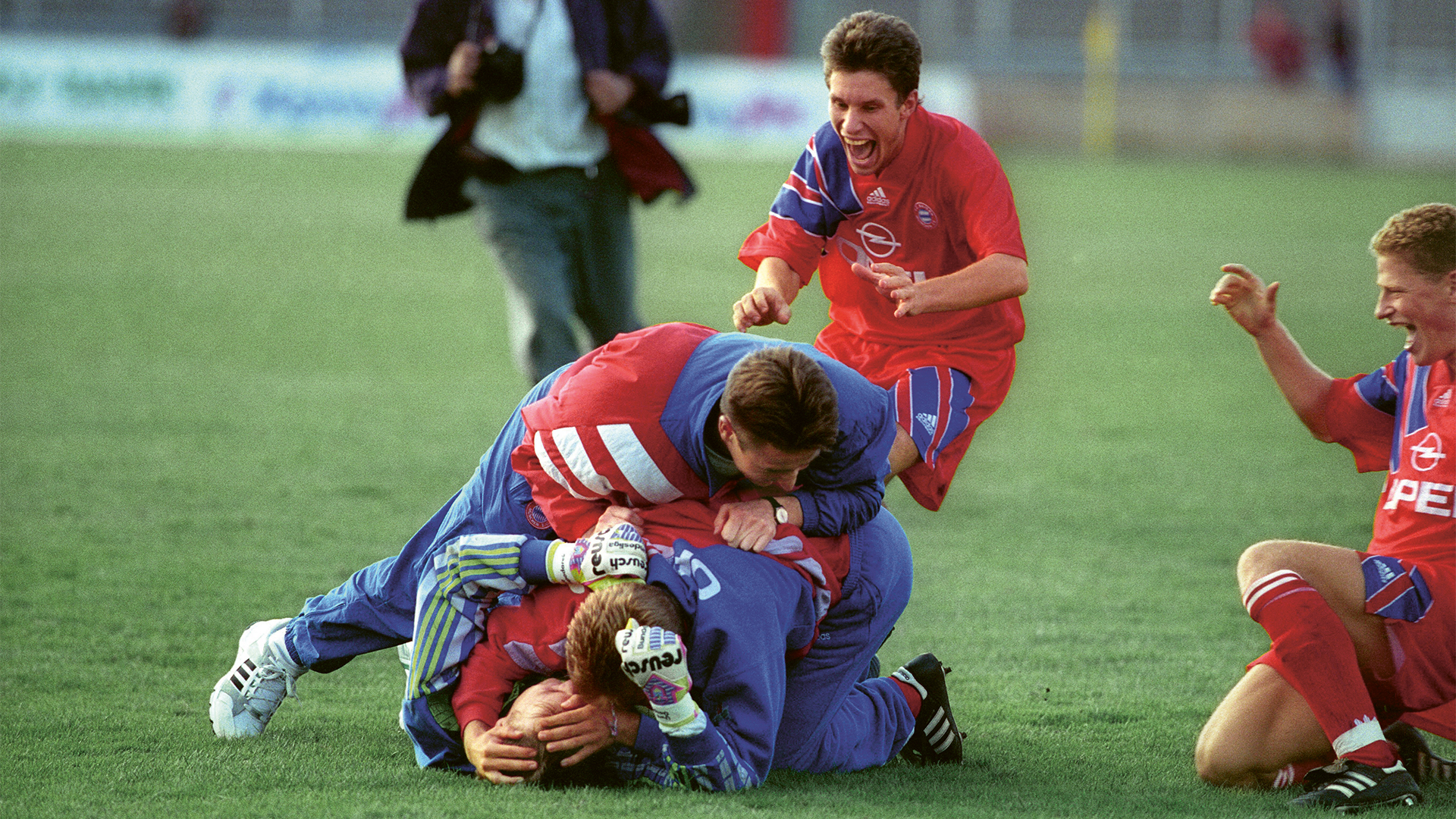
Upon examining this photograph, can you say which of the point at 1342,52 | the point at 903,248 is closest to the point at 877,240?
the point at 903,248

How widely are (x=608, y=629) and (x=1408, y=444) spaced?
206 centimetres

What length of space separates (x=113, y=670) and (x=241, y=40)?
28050 millimetres

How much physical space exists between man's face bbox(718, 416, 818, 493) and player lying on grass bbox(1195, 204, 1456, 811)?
3.95ft

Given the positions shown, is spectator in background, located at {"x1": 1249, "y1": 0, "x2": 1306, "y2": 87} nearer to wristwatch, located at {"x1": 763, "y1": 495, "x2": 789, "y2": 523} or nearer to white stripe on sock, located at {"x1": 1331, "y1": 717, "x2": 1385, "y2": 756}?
white stripe on sock, located at {"x1": 1331, "y1": 717, "x2": 1385, "y2": 756}

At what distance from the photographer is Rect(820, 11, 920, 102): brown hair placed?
456 cm

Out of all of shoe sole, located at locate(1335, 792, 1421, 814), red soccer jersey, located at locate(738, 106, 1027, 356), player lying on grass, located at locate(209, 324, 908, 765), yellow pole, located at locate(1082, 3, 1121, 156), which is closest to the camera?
player lying on grass, located at locate(209, 324, 908, 765)

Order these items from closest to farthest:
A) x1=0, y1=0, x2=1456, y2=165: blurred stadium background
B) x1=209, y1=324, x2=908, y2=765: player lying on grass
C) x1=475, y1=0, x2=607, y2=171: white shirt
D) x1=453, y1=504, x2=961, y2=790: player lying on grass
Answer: x1=453, y1=504, x2=961, y2=790: player lying on grass → x1=209, y1=324, x2=908, y2=765: player lying on grass → x1=475, y1=0, x2=607, y2=171: white shirt → x1=0, y1=0, x2=1456, y2=165: blurred stadium background

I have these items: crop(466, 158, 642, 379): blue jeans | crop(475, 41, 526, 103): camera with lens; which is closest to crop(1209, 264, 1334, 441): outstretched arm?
crop(466, 158, 642, 379): blue jeans

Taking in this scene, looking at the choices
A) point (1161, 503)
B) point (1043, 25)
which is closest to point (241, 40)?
point (1043, 25)

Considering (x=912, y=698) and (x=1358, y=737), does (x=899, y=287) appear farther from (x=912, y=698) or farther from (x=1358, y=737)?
(x=1358, y=737)

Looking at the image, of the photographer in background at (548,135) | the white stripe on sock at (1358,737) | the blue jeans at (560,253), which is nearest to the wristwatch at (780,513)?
the white stripe on sock at (1358,737)

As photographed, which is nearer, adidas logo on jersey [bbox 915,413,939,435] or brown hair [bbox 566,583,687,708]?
brown hair [bbox 566,583,687,708]

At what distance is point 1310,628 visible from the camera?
388cm

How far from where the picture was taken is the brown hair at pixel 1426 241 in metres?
3.91
